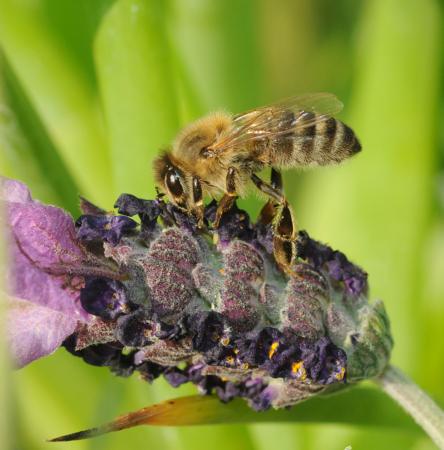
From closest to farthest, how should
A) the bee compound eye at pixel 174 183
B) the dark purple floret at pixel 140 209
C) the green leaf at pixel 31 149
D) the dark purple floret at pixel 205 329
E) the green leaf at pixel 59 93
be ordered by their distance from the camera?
the dark purple floret at pixel 205 329
the dark purple floret at pixel 140 209
the bee compound eye at pixel 174 183
the green leaf at pixel 31 149
the green leaf at pixel 59 93

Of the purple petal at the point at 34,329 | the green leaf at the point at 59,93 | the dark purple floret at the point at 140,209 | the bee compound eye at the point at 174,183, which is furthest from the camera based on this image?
the green leaf at the point at 59,93

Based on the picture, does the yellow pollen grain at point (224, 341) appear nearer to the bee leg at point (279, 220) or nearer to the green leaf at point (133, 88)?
the bee leg at point (279, 220)

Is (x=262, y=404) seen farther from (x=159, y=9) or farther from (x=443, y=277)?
(x=443, y=277)

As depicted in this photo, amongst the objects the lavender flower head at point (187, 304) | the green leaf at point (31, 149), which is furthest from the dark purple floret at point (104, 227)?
the green leaf at point (31, 149)

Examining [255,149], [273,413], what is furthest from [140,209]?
[273,413]

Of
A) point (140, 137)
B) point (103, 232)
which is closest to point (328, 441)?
point (140, 137)

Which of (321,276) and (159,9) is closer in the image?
(321,276)

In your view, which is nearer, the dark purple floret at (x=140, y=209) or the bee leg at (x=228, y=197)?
the dark purple floret at (x=140, y=209)

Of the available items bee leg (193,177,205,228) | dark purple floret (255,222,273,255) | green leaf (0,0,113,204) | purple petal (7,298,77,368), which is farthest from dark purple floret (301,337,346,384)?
green leaf (0,0,113,204)
